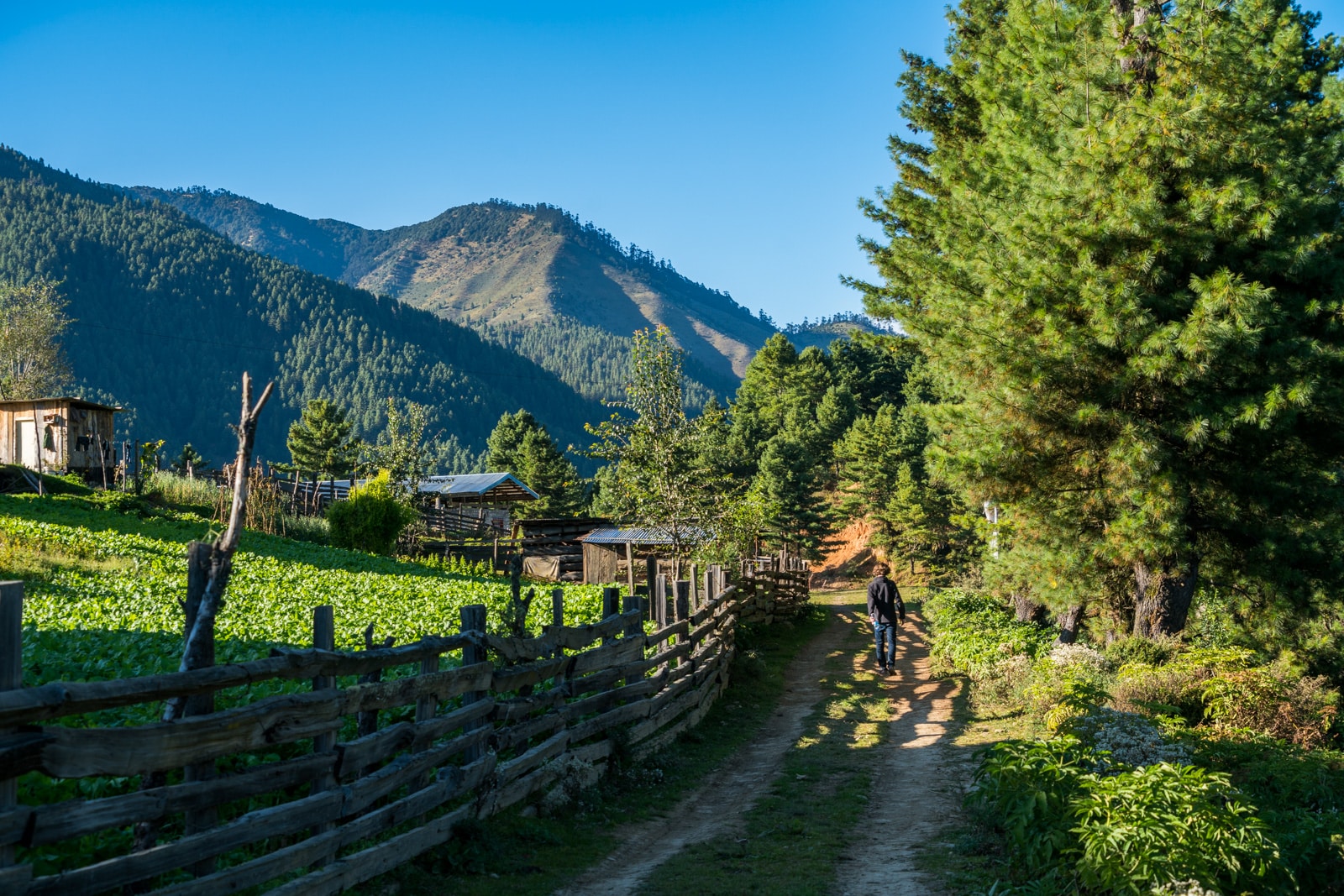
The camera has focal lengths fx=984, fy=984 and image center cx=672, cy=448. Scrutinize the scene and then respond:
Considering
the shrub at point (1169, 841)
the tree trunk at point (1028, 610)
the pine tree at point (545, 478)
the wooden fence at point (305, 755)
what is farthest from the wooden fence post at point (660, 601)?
the pine tree at point (545, 478)

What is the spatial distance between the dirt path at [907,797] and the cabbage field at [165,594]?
180 inches

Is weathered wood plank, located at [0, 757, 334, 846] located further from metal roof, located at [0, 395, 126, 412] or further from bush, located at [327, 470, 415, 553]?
metal roof, located at [0, 395, 126, 412]

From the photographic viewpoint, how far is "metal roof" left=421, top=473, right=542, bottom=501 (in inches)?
2243

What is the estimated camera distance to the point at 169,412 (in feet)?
524

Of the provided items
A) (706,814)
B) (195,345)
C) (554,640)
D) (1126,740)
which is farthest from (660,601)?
(195,345)

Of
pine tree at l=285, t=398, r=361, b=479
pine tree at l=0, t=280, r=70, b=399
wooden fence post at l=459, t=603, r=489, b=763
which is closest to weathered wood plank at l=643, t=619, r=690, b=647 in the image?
wooden fence post at l=459, t=603, r=489, b=763

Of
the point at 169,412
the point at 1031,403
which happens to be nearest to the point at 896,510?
the point at 1031,403

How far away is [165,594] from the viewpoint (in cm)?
1538

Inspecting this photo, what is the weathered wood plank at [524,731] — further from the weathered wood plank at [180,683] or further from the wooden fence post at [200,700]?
the wooden fence post at [200,700]

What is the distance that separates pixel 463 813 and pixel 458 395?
186051mm

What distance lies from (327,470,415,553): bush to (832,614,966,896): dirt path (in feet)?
68.3

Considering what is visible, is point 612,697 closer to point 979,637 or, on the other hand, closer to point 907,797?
point 907,797

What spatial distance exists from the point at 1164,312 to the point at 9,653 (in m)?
12.5

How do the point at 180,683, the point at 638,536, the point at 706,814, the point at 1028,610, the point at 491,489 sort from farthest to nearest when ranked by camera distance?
the point at 491,489, the point at 638,536, the point at 1028,610, the point at 706,814, the point at 180,683
